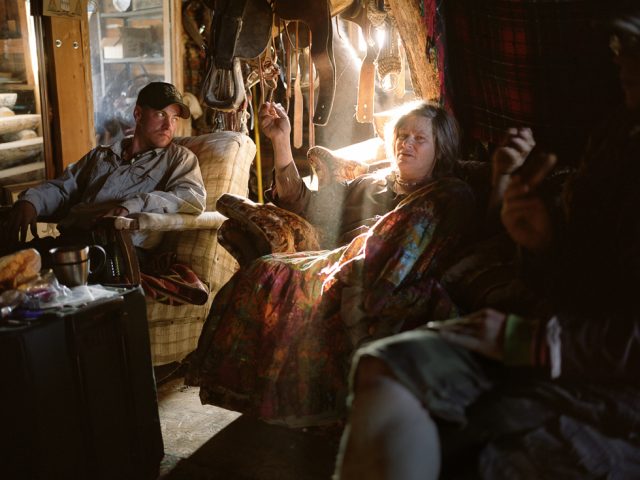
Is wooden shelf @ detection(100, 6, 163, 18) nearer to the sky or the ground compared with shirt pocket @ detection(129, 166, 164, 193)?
nearer to the sky

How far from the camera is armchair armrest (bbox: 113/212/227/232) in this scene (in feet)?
8.18

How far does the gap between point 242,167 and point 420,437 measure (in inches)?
90.3

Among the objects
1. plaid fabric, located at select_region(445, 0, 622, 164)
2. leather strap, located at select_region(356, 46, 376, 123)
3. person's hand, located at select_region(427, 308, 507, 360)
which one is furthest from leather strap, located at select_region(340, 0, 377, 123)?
person's hand, located at select_region(427, 308, 507, 360)

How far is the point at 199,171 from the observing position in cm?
301

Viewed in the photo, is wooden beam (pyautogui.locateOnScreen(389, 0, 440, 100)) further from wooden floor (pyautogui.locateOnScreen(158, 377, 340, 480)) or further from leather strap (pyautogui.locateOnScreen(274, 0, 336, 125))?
wooden floor (pyautogui.locateOnScreen(158, 377, 340, 480))

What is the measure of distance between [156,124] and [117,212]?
A: 0.58m

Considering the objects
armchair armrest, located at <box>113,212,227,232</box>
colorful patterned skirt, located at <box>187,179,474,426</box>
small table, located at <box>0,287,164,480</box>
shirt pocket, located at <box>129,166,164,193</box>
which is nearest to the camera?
small table, located at <box>0,287,164,480</box>

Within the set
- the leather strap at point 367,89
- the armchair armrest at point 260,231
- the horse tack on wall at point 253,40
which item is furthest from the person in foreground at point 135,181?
the leather strap at point 367,89

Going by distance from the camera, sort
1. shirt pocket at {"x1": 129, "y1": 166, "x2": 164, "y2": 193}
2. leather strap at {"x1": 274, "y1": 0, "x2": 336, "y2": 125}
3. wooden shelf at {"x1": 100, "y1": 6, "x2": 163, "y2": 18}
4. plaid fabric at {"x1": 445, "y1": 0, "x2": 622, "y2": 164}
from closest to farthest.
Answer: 1. plaid fabric at {"x1": 445, "y1": 0, "x2": 622, "y2": 164}
2. leather strap at {"x1": 274, "y1": 0, "x2": 336, "y2": 125}
3. shirt pocket at {"x1": 129, "y1": 166, "x2": 164, "y2": 193}
4. wooden shelf at {"x1": 100, "y1": 6, "x2": 163, "y2": 18}

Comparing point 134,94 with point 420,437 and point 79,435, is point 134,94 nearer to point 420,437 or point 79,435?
point 79,435

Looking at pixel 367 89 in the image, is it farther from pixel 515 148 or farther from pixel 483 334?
pixel 483 334

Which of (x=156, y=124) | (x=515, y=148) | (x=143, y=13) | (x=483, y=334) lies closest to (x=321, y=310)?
(x=515, y=148)

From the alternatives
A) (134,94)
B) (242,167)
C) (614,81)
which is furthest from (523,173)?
(134,94)

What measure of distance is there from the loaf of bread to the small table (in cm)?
19
